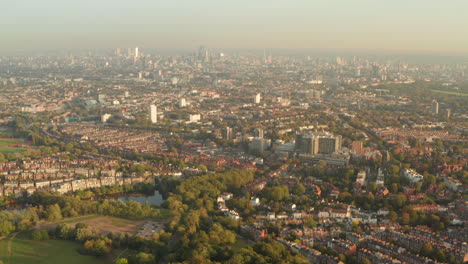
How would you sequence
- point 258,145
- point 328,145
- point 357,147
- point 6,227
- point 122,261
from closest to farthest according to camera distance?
point 122,261
point 6,227
point 328,145
point 357,147
point 258,145

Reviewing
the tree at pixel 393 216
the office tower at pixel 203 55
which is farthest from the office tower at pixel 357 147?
the office tower at pixel 203 55

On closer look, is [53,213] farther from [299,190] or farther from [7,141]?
[7,141]

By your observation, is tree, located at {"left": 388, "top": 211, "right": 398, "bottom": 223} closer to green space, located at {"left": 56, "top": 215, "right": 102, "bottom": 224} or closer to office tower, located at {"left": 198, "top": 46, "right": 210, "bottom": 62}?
green space, located at {"left": 56, "top": 215, "right": 102, "bottom": 224}

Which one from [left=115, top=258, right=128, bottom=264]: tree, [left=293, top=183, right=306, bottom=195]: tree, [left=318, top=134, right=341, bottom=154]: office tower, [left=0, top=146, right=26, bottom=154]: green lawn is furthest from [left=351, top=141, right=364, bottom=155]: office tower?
[left=0, top=146, right=26, bottom=154]: green lawn

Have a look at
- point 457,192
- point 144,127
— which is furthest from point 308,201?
point 144,127

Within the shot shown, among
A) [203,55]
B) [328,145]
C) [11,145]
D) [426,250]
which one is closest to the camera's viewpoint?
[426,250]

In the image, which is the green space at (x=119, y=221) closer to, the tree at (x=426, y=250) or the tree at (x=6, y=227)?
the tree at (x=6, y=227)

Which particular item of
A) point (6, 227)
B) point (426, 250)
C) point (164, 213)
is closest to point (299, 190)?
point (164, 213)

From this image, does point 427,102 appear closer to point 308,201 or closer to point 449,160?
point 449,160
